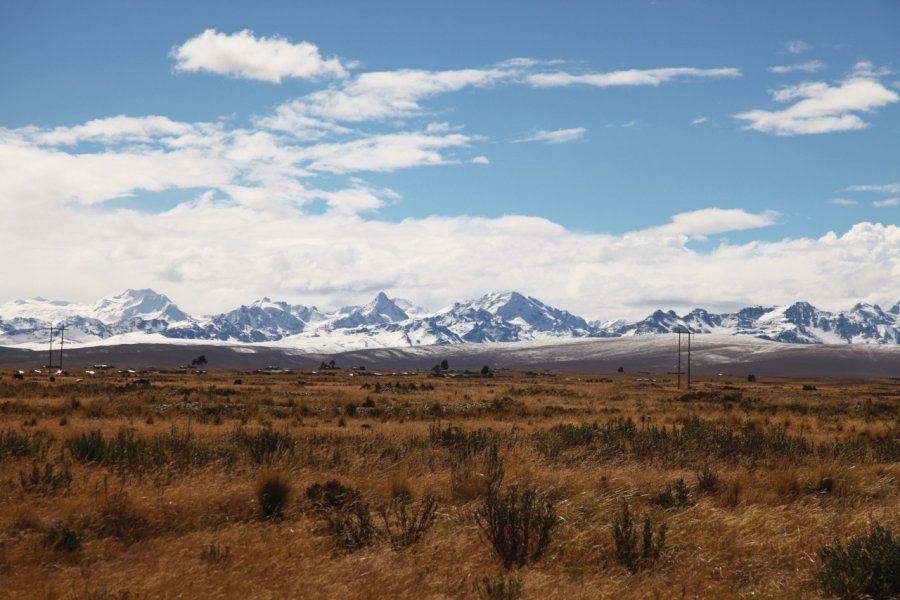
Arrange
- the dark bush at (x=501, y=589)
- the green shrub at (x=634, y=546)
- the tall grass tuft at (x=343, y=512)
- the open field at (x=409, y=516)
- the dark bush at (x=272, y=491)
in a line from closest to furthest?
the dark bush at (x=501, y=589) → the open field at (x=409, y=516) → the green shrub at (x=634, y=546) → the tall grass tuft at (x=343, y=512) → the dark bush at (x=272, y=491)

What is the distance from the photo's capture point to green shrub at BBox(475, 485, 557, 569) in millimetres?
8742

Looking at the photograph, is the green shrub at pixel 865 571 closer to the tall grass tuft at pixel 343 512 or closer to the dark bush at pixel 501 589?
the dark bush at pixel 501 589

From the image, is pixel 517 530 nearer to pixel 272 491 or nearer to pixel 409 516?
pixel 409 516

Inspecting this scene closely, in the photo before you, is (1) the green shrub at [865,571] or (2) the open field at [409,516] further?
(2) the open field at [409,516]

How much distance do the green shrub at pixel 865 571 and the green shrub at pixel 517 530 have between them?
3.04 m

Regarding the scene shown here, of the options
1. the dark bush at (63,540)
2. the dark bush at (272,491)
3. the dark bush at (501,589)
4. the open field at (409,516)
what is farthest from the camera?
the dark bush at (272,491)

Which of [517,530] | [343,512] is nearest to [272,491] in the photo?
[343,512]

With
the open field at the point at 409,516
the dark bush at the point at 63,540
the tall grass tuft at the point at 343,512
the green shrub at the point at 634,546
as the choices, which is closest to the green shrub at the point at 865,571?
the open field at the point at 409,516

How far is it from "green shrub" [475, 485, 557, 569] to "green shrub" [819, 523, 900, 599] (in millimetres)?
3041

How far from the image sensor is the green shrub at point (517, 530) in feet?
28.7

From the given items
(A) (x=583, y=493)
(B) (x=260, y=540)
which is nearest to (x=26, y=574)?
(B) (x=260, y=540)

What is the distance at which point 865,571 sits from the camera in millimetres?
7570

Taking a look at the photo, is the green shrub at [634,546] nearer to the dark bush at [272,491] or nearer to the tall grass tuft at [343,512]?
the tall grass tuft at [343,512]

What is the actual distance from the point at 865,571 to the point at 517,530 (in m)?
3.72
